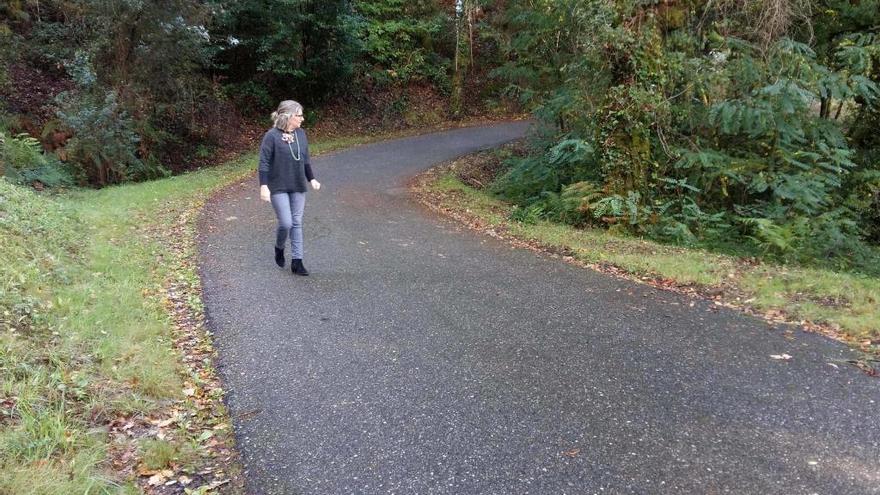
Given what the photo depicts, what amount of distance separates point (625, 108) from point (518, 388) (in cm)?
679

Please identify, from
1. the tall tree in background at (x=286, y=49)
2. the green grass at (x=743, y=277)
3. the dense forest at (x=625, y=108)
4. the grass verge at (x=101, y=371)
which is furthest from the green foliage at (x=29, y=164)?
the green grass at (x=743, y=277)

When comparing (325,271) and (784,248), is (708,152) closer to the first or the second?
(784,248)

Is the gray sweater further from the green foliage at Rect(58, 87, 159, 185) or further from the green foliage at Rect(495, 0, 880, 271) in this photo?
the green foliage at Rect(58, 87, 159, 185)

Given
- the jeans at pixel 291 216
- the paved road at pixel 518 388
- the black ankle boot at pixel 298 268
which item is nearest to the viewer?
the paved road at pixel 518 388

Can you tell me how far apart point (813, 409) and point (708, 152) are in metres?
7.60

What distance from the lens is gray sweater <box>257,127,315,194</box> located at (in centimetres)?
672

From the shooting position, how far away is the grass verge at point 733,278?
570 cm

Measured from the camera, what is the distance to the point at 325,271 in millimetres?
7328

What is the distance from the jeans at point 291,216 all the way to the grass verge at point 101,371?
1.14 metres

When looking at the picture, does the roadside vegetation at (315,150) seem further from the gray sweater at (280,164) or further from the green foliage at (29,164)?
the gray sweater at (280,164)

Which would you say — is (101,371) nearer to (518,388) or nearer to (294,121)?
(518,388)

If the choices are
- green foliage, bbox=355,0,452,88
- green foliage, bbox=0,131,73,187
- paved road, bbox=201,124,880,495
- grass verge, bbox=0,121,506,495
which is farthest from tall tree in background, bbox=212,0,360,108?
paved road, bbox=201,124,880,495

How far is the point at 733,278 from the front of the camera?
6.93m

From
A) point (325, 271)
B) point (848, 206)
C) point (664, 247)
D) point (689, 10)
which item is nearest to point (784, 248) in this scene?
point (664, 247)
